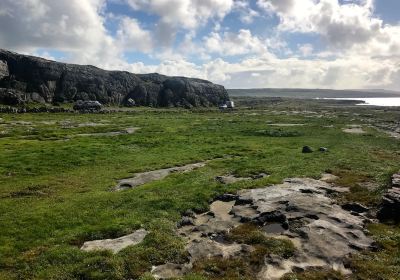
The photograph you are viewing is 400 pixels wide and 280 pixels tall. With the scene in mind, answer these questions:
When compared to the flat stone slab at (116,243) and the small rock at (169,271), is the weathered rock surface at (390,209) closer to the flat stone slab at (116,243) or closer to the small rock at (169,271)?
the small rock at (169,271)

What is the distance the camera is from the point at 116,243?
70.7 ft

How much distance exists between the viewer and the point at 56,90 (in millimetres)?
160000

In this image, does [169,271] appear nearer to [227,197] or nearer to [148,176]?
[227,197]

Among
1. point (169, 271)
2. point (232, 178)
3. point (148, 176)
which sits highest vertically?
point (169, 271)

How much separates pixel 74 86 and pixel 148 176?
137337 mm

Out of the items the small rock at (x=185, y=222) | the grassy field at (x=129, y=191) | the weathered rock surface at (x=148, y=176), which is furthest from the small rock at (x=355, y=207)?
the weathered rock surface at (x=148, y=176)

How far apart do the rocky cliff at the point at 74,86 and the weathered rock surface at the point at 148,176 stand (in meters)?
106

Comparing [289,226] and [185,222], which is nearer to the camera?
[289,226]

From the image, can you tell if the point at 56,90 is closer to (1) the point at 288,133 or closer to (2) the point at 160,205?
(1) the point at 288,133

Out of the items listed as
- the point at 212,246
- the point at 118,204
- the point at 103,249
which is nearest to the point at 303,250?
the point at 212,246

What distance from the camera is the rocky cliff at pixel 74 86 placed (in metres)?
150

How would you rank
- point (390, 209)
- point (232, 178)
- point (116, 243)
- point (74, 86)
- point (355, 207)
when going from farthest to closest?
point (74, 86)
point (232, 178)
point (355, 207)
point (390, 209)
point (116, 243)

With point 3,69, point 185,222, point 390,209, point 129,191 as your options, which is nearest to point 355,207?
point 390,209

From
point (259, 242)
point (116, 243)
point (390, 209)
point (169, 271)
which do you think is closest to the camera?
point (169, 271)
